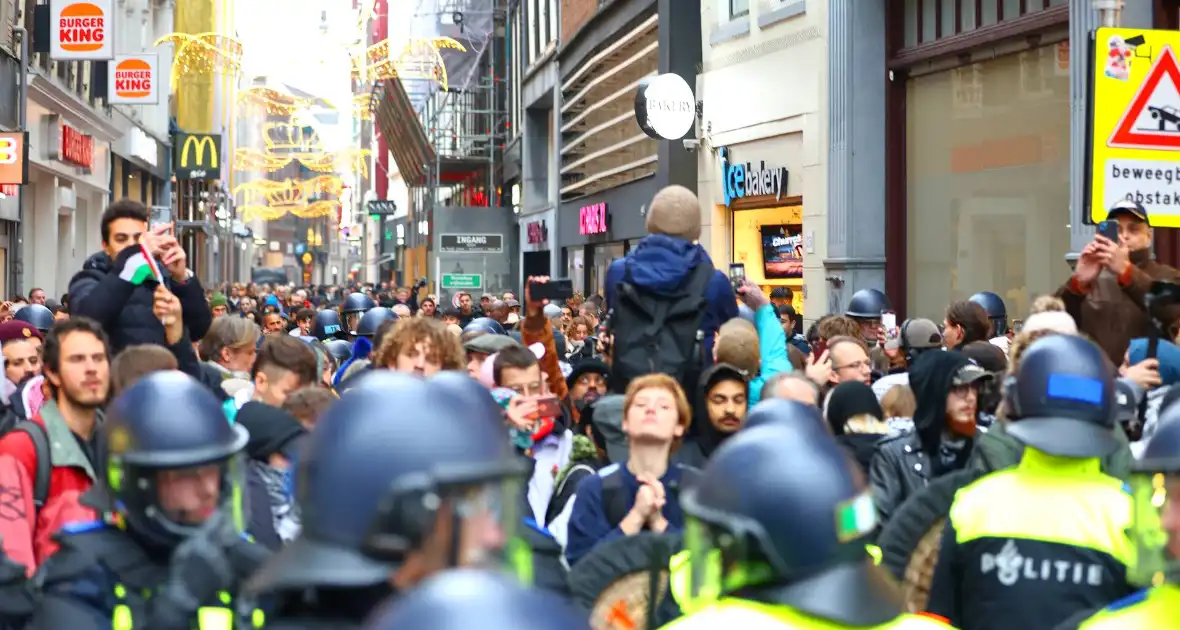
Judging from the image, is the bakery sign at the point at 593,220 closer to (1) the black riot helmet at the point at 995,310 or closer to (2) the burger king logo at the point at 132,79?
(2) the burger king logo at the point at 132,79

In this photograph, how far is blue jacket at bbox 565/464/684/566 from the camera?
18.3 ft

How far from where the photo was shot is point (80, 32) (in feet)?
90.7

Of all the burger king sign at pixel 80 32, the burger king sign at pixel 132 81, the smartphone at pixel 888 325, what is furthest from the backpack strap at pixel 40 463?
the burger king sign at pixel 132 81

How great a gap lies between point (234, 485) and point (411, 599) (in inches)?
69.1

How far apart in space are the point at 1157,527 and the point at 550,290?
6319mm

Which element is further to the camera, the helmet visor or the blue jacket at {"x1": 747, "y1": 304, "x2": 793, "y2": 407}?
the blue jacket at {"x1": 747, "y1": 304, "x2": 793, "y2": 407}

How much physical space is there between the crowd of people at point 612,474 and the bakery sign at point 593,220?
24.9 metres

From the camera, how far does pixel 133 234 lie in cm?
776

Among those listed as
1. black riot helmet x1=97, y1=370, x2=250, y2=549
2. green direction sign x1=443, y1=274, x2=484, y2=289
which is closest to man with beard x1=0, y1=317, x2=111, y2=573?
black riot helmet x1=97, y1=370, x2=250, y2=549

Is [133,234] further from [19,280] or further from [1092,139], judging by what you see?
[19,280]

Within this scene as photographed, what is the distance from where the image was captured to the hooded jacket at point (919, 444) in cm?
620

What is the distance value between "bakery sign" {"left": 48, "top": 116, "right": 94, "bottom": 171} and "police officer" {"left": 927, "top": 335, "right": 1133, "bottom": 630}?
102 feet

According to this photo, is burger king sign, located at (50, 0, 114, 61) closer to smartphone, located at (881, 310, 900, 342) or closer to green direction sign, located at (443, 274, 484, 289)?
green direction sign, located at (443, 274, 484, 289)

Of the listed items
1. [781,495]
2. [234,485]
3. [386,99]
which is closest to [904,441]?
[234,485]
